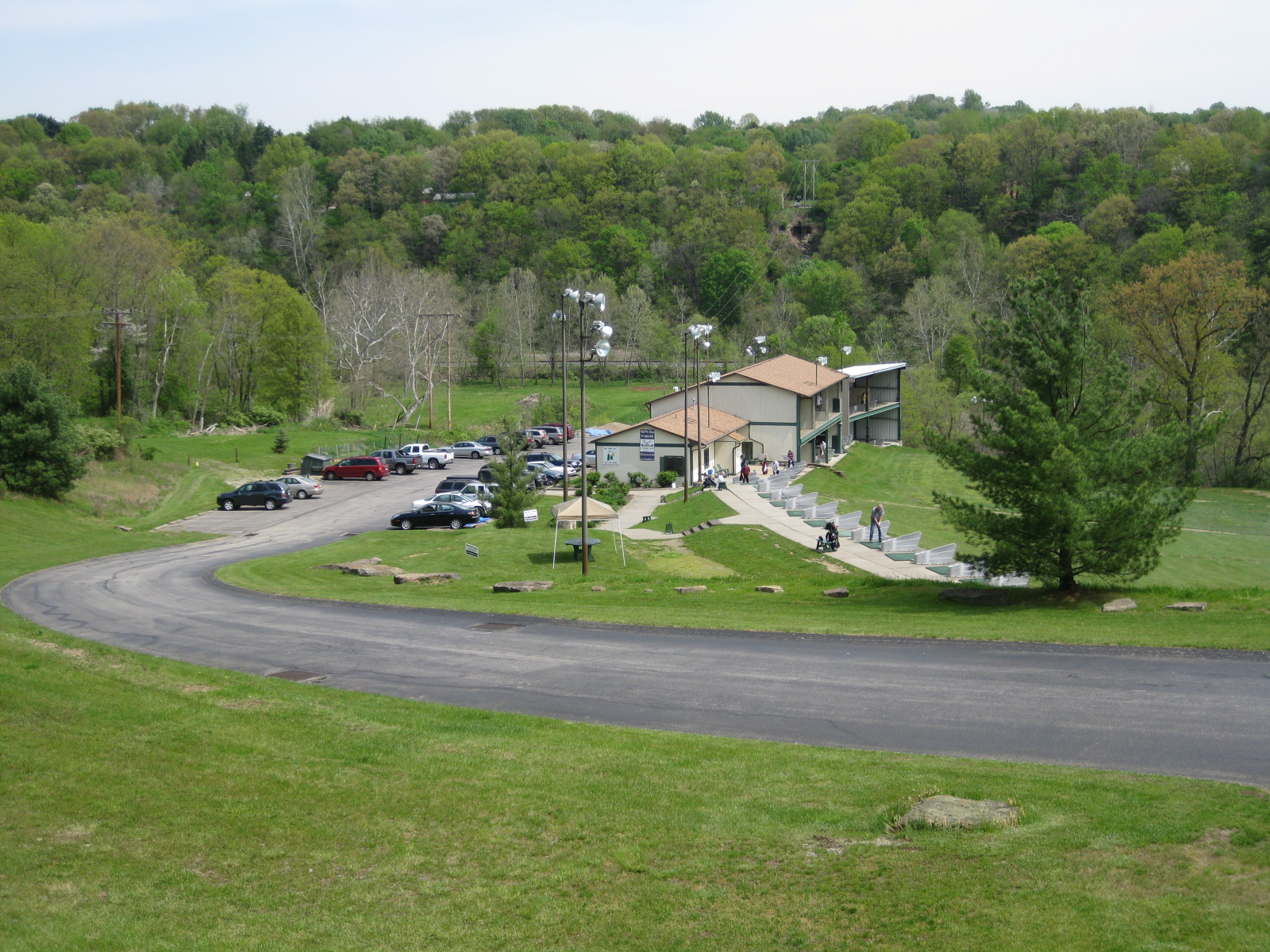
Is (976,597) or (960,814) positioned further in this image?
(976,597)

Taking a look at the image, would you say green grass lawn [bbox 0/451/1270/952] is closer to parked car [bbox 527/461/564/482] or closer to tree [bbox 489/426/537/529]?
tree [bbox 489/426/537/529]

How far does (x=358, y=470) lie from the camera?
6391 centimetres

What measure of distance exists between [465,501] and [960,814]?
3858cm

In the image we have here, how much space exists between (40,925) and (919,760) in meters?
8.99

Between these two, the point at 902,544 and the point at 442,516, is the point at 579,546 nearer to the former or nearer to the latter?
the point at 442,516

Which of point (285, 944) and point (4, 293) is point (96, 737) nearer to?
point (285, 944)

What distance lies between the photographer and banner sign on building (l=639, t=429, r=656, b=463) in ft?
187

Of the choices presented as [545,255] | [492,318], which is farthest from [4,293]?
[545,255]

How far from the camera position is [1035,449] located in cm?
2345

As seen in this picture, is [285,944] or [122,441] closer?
[285,944]

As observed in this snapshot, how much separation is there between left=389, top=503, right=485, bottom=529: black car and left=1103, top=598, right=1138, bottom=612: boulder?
28.2m

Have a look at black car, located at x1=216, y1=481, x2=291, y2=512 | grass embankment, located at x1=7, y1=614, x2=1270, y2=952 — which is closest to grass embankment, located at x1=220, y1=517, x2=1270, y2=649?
grass embankment, located at x1=7, y1=614, x2=1270, y2=952

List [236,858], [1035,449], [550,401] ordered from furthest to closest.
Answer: [550,401], [1035,449], [236,858]

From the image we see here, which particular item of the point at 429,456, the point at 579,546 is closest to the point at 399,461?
the point at 429,456
